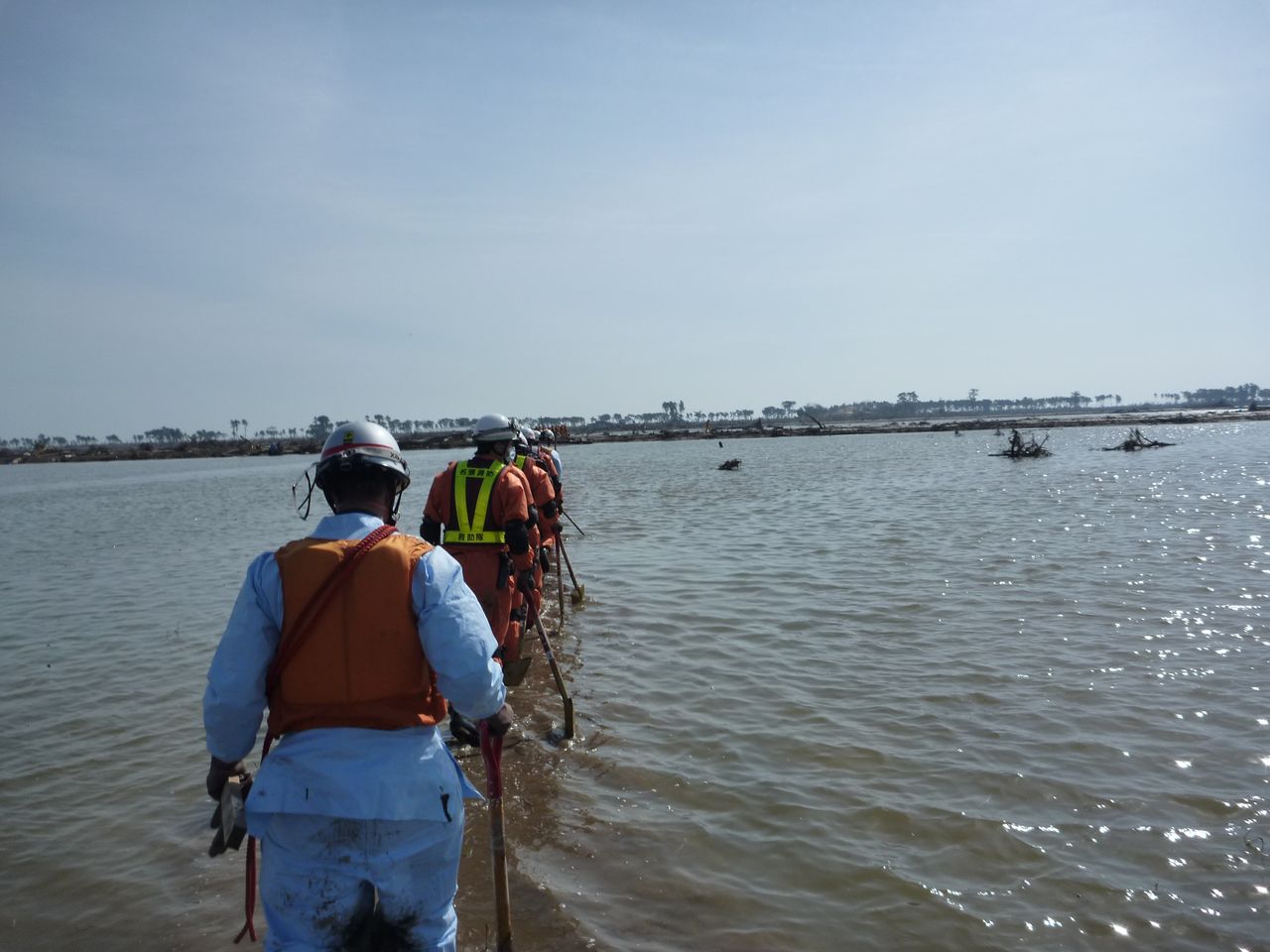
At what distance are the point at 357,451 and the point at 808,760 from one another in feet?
15.2

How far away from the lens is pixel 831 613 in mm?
10828

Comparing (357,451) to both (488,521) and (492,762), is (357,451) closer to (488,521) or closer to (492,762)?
(492,762)

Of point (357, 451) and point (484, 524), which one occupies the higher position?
point (357, 451)

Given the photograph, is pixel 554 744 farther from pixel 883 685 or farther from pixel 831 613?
pixel 831 613

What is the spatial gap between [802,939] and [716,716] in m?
3.12

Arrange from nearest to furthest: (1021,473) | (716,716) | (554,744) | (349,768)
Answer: (349,768) < (554,744) < (716,716) < (1021,473)

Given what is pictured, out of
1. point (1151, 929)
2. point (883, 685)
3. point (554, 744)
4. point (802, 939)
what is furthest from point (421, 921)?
point (883, 685)

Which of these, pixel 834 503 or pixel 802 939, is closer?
pixel 802 939

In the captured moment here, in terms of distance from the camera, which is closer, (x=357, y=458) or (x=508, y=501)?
(x=357, y=458)

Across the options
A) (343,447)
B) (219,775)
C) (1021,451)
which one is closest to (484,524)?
(343,447)

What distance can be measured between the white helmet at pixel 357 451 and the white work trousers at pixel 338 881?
115cm

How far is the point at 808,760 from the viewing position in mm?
6262

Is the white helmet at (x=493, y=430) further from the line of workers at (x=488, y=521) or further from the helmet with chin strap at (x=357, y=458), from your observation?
the helmet with chin strap at (x=357, y=458)

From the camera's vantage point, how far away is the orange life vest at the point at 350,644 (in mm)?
2629
